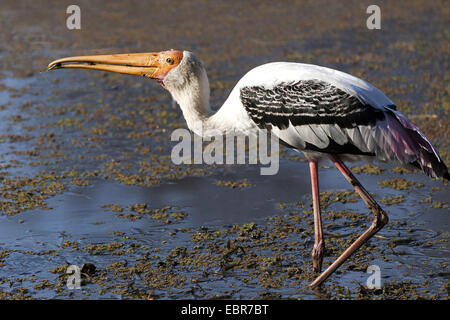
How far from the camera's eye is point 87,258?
5879mm

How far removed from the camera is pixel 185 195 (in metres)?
7.11

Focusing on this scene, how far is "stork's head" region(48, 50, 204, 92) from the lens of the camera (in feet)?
18.6

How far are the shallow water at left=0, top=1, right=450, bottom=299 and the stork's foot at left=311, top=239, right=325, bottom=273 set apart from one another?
0.09 meters

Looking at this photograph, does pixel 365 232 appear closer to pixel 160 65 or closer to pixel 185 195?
pixel 160 65

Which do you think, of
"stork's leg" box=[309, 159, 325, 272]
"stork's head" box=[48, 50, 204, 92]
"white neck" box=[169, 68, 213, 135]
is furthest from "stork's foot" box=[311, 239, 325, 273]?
"stork's head" box=[48, 50, 204, 92]

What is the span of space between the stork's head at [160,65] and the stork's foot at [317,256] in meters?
1.50

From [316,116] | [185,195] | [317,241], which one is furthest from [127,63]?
[317,241]

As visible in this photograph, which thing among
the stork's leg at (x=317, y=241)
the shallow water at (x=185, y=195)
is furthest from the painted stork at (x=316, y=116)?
the shallow water at (x=185, y=195)

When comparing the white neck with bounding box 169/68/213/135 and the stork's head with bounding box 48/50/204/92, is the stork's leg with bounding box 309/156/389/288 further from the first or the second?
the stork's head with bounding box 48/50/204/92

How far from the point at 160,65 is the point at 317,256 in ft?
5.94

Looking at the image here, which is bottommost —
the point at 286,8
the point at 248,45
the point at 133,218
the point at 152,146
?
the point at 133,218
